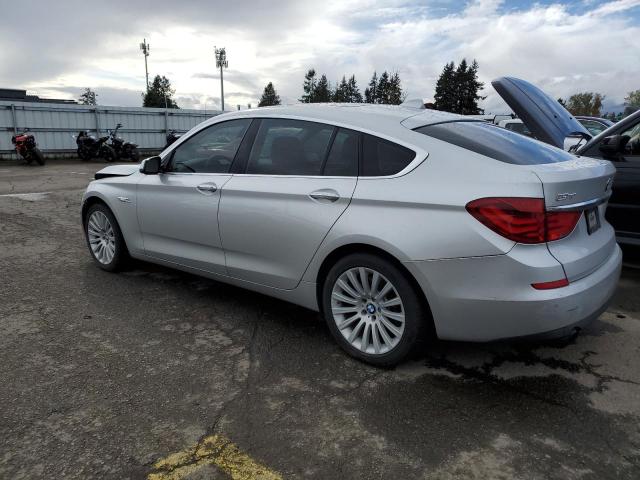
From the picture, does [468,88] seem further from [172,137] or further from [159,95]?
[172,137]

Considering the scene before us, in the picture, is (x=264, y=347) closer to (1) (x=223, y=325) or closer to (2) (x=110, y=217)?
(1) (x=223, y=325)

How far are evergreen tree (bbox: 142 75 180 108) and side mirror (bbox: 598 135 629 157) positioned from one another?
64.5 metres

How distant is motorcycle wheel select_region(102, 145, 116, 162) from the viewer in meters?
→ 17.9

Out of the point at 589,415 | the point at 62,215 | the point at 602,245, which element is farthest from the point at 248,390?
the point at 62,215

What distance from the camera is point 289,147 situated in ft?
11.5

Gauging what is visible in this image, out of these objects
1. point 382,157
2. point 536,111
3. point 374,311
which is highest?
point 536,111

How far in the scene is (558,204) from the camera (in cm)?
261

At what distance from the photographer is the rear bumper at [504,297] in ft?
8.38

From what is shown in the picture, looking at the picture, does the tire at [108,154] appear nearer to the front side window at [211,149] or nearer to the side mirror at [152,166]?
the side mirror at [152,166]

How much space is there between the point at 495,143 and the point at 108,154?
17376 mm

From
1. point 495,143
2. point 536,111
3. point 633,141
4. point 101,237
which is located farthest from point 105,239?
point 633,141

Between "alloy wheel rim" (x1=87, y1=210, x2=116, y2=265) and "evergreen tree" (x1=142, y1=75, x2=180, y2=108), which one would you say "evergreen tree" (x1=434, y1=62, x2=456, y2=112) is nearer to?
"evergreen tree" (x1=142, y1=75, x2=180, y2=108)

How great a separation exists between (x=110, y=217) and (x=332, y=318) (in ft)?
8.78

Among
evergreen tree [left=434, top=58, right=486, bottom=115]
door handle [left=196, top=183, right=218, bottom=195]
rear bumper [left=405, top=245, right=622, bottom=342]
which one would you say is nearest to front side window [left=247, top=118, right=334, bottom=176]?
door handle [left=196, top=183, right=218, bottom=195]
